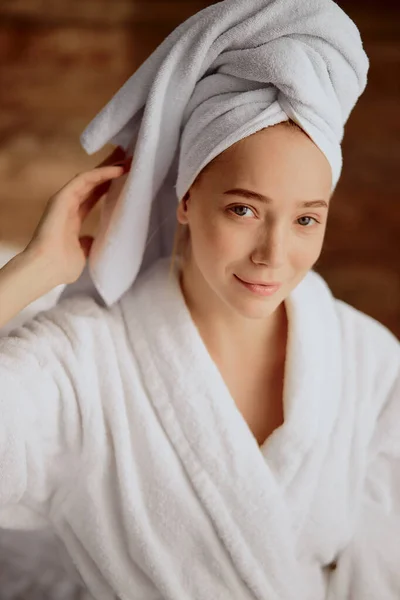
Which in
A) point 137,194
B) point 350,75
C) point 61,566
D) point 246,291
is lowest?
point 61,566

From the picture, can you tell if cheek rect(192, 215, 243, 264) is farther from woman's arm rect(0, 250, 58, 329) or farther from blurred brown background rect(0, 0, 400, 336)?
blurred brown background rect(0, 0, 400, 336)

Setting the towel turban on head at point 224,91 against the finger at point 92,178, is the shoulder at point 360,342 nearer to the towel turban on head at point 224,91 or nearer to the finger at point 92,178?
the towel turban on head at point 224,91

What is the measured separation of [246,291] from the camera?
0.98 m

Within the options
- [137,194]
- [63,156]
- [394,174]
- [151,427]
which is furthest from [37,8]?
[151,427]

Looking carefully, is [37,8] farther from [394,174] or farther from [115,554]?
[115,554]

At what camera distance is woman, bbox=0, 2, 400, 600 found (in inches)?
37.5

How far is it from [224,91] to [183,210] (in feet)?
0.60

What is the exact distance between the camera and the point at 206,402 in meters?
1.03

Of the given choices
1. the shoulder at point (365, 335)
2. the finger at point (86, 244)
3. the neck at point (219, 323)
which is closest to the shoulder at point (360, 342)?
the shoulder at point (365, 335)

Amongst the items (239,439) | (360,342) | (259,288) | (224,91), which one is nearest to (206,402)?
(239,439)

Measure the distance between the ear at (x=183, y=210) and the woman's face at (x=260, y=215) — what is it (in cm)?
2

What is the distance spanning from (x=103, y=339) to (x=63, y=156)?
137 cm

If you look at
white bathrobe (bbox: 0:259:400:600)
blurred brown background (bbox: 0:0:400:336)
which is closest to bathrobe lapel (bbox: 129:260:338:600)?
white bathrobe (bbox: 0:259:400:600)

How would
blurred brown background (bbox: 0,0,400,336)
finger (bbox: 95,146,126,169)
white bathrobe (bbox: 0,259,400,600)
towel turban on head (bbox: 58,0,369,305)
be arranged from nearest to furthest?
towel turban on head (bbox: 58,0,369,305) < white bathrobe (bbox: 0,259,400,600) < finger (bbox: 95,146,126,169) < blurred brown background (bbox: 0,0,400,336)
